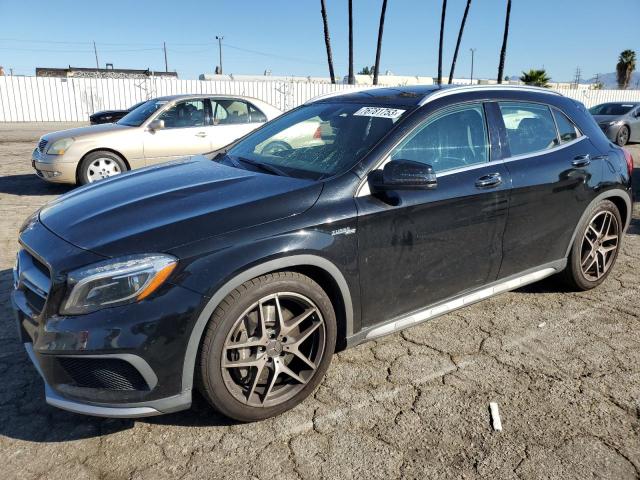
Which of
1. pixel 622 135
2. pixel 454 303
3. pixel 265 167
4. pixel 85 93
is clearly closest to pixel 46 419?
pixel 265 167

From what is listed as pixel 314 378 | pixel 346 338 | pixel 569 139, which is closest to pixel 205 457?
pixel 314 378

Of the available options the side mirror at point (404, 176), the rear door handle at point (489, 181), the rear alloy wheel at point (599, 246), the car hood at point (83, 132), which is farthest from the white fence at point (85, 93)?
the side mirror at point (404, 176)

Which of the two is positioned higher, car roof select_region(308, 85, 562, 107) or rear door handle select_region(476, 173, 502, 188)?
car roof select_region(308, 85, 562, 107)

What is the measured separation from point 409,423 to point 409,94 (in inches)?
82.4

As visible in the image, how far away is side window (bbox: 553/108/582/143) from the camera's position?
381 centimetres

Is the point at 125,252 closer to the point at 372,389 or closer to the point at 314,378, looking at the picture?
the point at 314,378

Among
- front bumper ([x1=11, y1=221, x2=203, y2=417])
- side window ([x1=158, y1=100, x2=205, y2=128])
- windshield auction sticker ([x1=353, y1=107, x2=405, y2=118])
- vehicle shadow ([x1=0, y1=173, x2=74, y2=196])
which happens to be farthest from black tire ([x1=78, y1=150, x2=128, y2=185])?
front bumper ([x1=11, y1=221, x2=203, y2=417])

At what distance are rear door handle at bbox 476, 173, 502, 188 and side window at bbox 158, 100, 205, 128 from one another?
632 cm

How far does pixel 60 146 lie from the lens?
7590mm

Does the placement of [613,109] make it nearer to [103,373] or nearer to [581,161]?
[581,161]

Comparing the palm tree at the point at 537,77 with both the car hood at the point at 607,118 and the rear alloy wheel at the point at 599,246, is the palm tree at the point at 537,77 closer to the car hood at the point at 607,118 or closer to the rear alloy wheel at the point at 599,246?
the car hood at the point at 607,118

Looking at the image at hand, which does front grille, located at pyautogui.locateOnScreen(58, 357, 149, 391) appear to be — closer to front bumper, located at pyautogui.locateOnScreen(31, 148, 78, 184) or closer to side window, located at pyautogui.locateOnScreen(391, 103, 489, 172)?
side window, located at pyautogui.locateOnScreen(391, 103, 489, 172)

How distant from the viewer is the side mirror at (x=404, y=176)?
8.65 ft

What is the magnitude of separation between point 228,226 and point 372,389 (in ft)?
4.22
